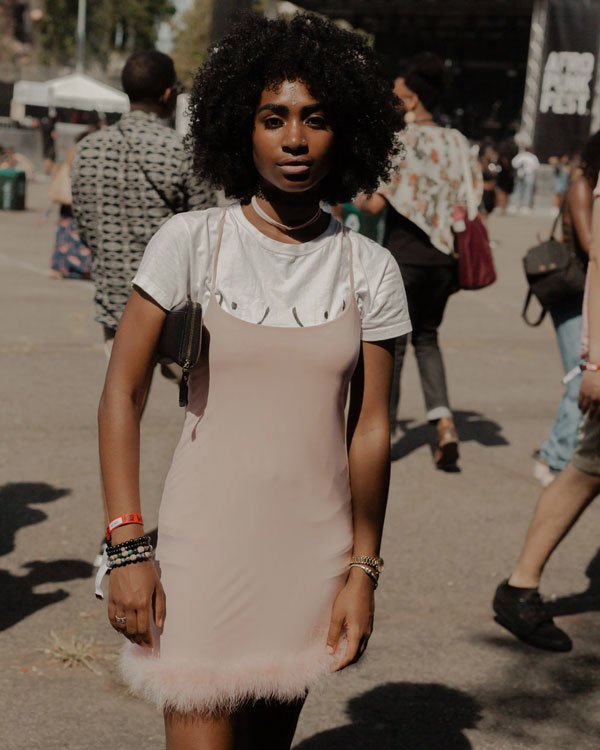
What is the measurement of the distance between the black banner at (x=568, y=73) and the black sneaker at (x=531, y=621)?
28108 mm

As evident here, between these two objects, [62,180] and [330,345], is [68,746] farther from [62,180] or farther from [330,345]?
[62,180]

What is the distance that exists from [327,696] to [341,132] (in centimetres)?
206

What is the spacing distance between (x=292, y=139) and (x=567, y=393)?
166 inches

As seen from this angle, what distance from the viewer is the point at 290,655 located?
8.30ft

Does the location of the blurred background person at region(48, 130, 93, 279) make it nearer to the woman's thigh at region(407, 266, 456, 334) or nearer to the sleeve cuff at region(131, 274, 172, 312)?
the woman's thigh at region(407, 266, 456, 334)

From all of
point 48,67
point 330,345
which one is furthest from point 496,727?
point 48,67

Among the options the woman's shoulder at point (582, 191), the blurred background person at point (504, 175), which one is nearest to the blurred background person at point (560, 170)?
the blurred background person at point (504, 175)

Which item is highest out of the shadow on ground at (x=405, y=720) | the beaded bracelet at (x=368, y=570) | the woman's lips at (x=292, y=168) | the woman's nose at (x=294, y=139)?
the woman's nose at (x=294, y=139)

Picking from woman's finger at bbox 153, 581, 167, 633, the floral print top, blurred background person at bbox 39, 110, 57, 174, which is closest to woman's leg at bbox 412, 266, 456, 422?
the floral print top

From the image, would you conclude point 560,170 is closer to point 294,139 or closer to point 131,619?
point 294,139

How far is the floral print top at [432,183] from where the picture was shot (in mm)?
6688

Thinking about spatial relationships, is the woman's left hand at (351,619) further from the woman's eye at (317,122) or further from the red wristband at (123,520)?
the woman's eye at (317,122)

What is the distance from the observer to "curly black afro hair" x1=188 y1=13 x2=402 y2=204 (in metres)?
2.62

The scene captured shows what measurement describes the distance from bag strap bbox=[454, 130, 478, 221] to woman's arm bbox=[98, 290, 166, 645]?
4.64 metres
